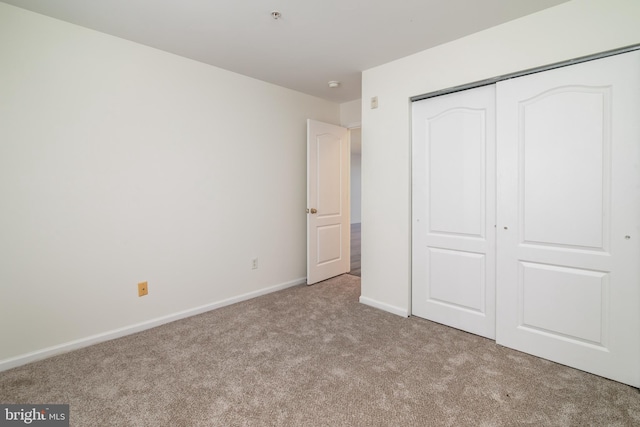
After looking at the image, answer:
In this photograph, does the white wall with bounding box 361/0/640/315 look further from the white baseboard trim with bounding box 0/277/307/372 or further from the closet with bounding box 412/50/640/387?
the white baseboard trim with bounding box 0/277/307/372

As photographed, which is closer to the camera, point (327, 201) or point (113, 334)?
point (113, 334)

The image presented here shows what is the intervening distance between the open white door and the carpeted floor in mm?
1356

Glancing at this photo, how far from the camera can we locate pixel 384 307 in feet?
10.2

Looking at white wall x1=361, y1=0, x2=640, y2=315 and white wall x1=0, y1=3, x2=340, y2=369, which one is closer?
white wall x1=361, y1=0, x2=640, y2=315

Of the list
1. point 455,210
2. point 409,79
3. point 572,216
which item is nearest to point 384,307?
point 455,210

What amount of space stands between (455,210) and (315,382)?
1795 mm

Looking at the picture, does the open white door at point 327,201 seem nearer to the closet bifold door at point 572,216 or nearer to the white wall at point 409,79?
the white wall at point 409,79

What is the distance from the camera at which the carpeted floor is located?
161 centimetres

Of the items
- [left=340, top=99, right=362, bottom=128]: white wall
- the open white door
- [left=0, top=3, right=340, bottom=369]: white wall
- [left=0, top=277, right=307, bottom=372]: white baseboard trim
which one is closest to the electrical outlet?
[left=0, top=3, right=340, bottom=369]: white wall

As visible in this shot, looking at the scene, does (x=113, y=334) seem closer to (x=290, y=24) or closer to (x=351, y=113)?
(x=290, y=24)

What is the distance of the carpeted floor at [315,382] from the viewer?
1611 millimetres

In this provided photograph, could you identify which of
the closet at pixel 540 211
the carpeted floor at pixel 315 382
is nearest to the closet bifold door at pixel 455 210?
the closet at pixel 540 211

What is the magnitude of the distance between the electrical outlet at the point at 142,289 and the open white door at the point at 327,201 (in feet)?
5.92

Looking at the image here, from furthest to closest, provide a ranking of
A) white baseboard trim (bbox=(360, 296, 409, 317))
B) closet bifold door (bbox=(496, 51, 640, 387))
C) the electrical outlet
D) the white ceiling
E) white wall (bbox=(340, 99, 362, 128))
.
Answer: white wall (bbox=(340, 99, 362, 128)), white baseboard trim (bbox=(360, 296, 409, 317)), the electrical outlet, the white ceiling, closet bifold door (bbox=(496, 51, 640, 387))
